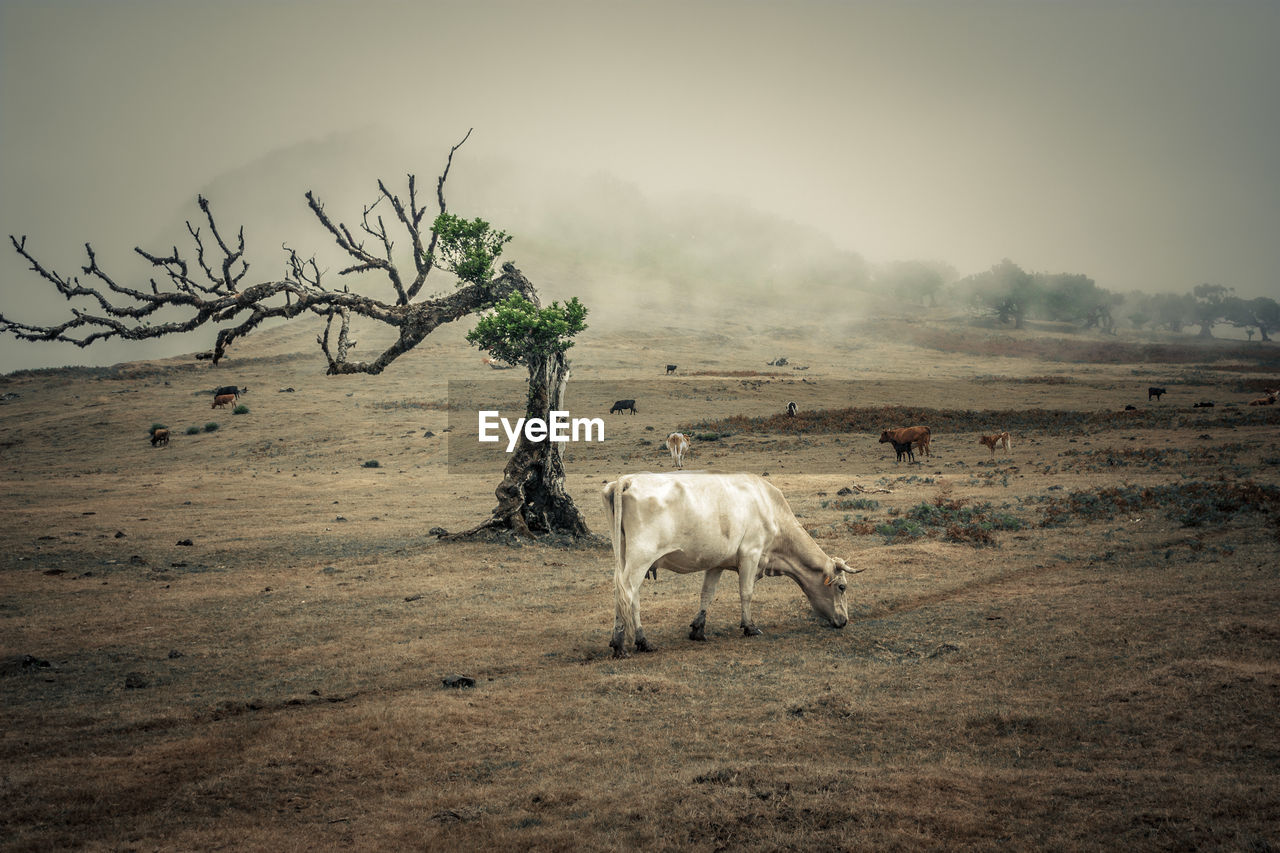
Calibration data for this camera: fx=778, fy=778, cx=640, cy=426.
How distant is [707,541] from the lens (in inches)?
486

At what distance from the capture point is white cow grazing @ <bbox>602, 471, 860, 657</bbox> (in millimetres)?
11953

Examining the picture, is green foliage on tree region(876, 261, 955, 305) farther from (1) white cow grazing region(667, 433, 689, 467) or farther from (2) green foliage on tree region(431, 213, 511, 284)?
(2) green foliage on tree region(431, 213, 511, 284)

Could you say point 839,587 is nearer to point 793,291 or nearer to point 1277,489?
point 1277,489

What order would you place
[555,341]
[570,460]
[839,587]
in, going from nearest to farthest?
[839,587], [555,341], [570,460]

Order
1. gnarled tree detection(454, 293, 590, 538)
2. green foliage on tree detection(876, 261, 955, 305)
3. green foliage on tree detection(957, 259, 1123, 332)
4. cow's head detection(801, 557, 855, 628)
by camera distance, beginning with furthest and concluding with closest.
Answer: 1. green foliage on tree detection(876, 261, 955, 305)
2. green foliage on tree detection(957, 259, 1123, 332)
3. gnarled tree detection(454, 293, 590, 538)
4. cow's head detection(801, 557, 855, 628)

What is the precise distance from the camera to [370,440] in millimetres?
45875

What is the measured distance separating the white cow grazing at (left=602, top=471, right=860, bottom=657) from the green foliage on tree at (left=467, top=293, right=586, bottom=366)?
28.9 feet

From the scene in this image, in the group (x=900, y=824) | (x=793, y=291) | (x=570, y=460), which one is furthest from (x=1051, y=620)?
(x=793, y=291)

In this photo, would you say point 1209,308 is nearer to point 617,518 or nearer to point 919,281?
point 919,281

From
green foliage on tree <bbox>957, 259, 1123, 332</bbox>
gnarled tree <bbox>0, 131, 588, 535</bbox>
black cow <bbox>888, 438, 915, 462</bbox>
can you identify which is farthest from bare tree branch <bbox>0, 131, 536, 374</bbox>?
green foliage on tree <bbox>957, 259, 1123, 332</bbox>

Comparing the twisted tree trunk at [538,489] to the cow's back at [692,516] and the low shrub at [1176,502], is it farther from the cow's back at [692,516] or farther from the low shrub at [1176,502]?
the low shrub at [1176,502]

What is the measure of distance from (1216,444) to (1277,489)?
15368mm

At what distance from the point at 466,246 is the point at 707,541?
12.2 meters

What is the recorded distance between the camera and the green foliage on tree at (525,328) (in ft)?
67.4
